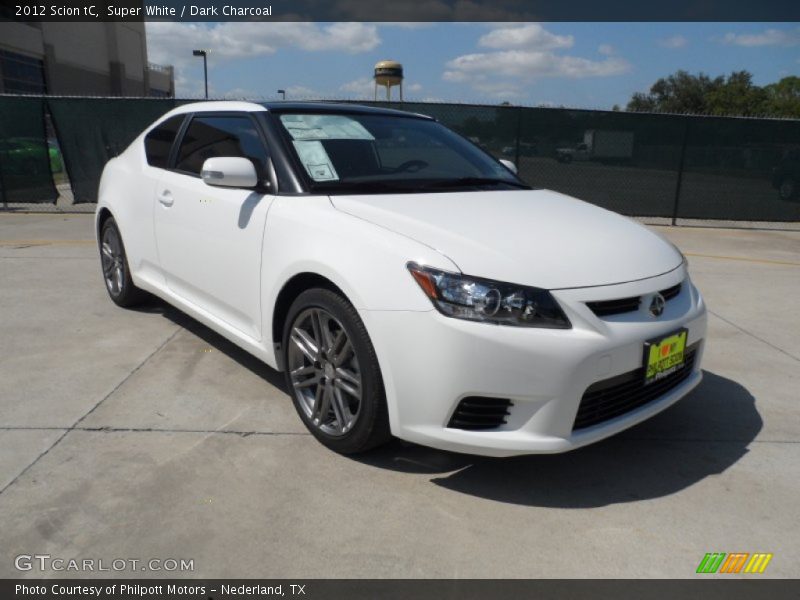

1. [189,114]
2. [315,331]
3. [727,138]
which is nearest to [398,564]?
[315,331]

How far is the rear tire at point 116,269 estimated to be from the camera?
4.81 meters

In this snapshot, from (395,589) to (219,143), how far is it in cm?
271

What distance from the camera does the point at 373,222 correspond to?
266cm

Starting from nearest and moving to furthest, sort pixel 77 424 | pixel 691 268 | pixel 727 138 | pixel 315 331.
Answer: pixel 315 331 → pixel 77 424 → pixel 691 268 → pixel 727 138

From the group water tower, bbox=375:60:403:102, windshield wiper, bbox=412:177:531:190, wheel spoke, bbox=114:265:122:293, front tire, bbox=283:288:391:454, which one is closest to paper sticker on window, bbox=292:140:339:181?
windshield wiper, bbox=412:177:531:190

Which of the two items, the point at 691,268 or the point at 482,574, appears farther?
the point at 691,268

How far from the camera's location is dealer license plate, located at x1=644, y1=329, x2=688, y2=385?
2547mm

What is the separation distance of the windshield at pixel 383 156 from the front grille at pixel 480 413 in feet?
4.07

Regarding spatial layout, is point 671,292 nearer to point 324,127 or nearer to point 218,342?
point 324,127

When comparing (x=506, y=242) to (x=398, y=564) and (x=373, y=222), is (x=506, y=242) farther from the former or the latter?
(x=398, y=564)

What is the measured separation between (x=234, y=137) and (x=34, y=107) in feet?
29.1

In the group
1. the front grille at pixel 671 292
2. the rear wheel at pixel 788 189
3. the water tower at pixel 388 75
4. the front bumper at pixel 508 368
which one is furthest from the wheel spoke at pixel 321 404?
the water tower at pixel 388 75

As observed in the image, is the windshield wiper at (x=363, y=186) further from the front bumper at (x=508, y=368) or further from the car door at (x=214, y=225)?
the front bumper at (x=508, y=368)

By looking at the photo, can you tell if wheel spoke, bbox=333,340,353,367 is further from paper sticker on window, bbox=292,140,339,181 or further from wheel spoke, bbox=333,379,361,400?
paper sticker on window, bbox=292,140,339,181
